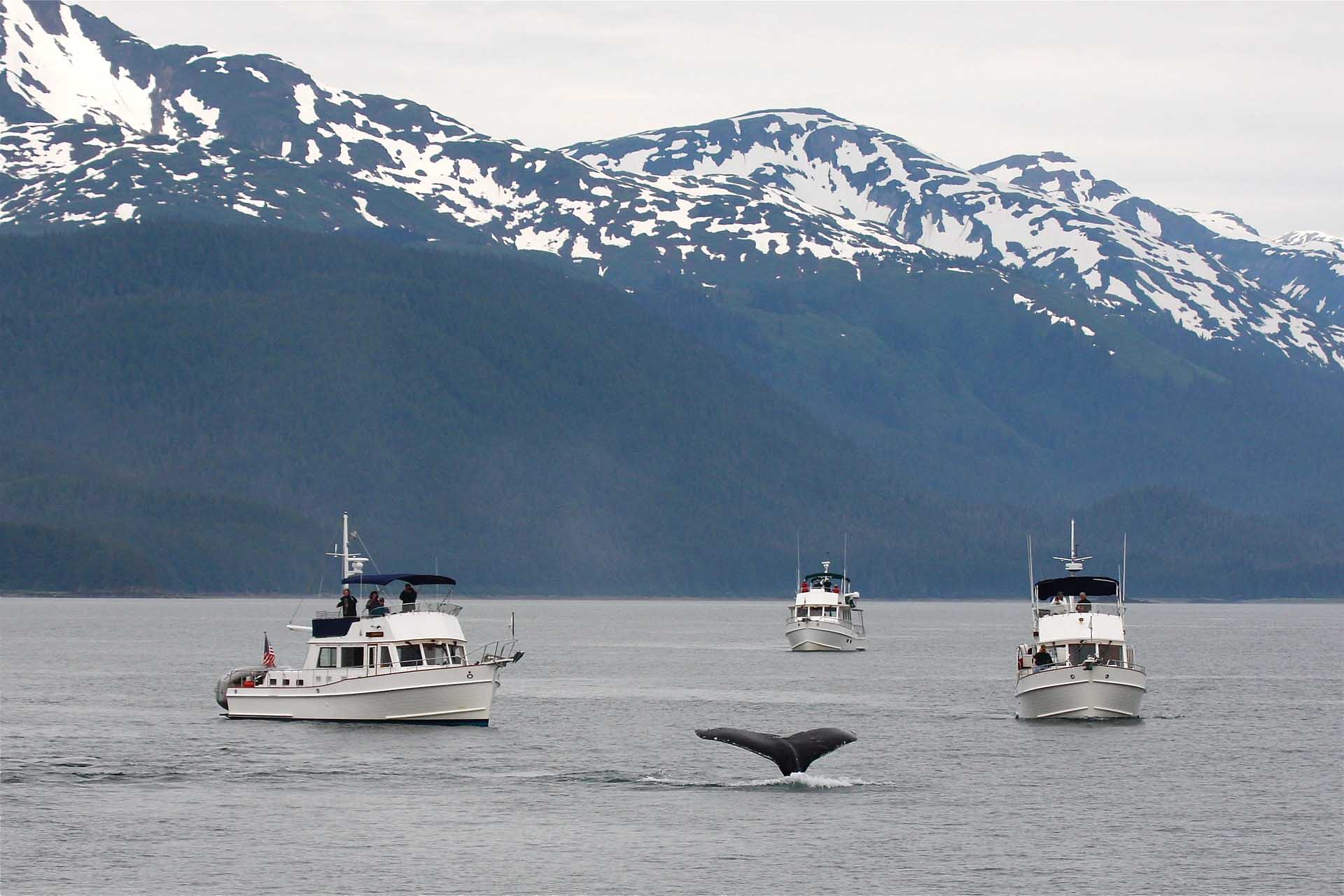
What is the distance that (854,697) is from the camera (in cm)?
15588

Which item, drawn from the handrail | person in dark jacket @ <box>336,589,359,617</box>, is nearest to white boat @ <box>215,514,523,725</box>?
person in dark jacket @ <box>336,589,359,617</box>

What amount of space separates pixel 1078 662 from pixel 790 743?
92.2 feet

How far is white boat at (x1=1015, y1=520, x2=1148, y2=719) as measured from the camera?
115 meters

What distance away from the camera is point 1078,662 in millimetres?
117125

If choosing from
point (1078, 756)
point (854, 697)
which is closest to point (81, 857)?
point (1078, 756)

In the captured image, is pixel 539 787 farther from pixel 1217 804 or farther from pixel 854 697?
pixel 854 697

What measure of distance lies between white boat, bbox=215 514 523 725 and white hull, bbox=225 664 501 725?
4 cm

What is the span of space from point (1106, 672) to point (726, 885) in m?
46.9

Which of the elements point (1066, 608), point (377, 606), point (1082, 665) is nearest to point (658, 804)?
point (377, 606)

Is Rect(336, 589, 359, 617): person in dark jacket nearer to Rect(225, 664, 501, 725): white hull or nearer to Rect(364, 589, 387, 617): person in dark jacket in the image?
Rect(364, 589, 387, 617): person in dark jacket

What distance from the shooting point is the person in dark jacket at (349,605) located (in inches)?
4523

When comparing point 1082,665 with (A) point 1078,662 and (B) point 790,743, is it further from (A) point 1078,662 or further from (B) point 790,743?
(B) point 790,743

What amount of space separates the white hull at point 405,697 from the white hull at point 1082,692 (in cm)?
2894

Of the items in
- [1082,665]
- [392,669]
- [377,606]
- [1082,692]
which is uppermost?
[377,606]
